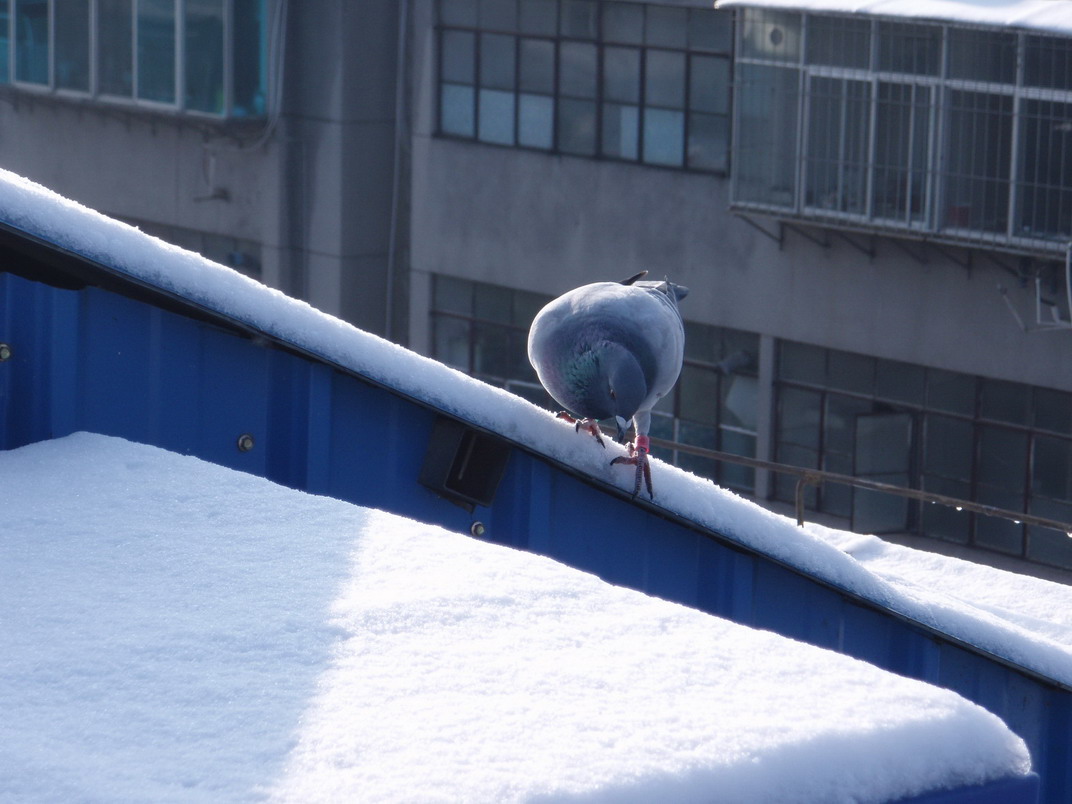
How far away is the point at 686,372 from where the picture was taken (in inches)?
773

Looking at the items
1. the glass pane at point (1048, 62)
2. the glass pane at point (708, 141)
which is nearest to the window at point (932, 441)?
the glass pane at point (708, 141)

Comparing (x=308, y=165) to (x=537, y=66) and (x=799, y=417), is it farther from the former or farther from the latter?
(x=799, y=417)

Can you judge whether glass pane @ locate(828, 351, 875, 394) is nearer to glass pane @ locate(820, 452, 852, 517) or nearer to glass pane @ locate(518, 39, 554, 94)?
glass pane @ locate(820, 452, 852, 517)

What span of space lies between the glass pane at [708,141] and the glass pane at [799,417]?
2.89 metres

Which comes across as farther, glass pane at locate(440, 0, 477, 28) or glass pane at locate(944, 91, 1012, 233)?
glass pane at locate(440, 0, 477, 28)

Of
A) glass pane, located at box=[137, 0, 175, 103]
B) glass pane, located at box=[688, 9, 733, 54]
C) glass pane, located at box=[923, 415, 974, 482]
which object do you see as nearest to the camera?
glass pane, located at box=[923, 415, 974, 482]

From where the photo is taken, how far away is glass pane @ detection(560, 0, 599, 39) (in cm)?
2000

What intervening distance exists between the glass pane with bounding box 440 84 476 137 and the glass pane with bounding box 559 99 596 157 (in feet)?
4.94

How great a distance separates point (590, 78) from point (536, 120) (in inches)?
40.9

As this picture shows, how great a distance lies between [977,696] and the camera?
Result: 5277mm

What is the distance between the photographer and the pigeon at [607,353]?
558 cm

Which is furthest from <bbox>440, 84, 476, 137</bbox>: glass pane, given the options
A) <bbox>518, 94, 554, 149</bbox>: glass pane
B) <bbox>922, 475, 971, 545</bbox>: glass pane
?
<bbox>922, 475, 971, 545</bbox>: glass pane

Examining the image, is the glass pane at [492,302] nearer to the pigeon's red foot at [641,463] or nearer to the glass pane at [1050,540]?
the glass pane at [1050,540]

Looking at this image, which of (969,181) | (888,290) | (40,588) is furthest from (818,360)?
(40,588)
